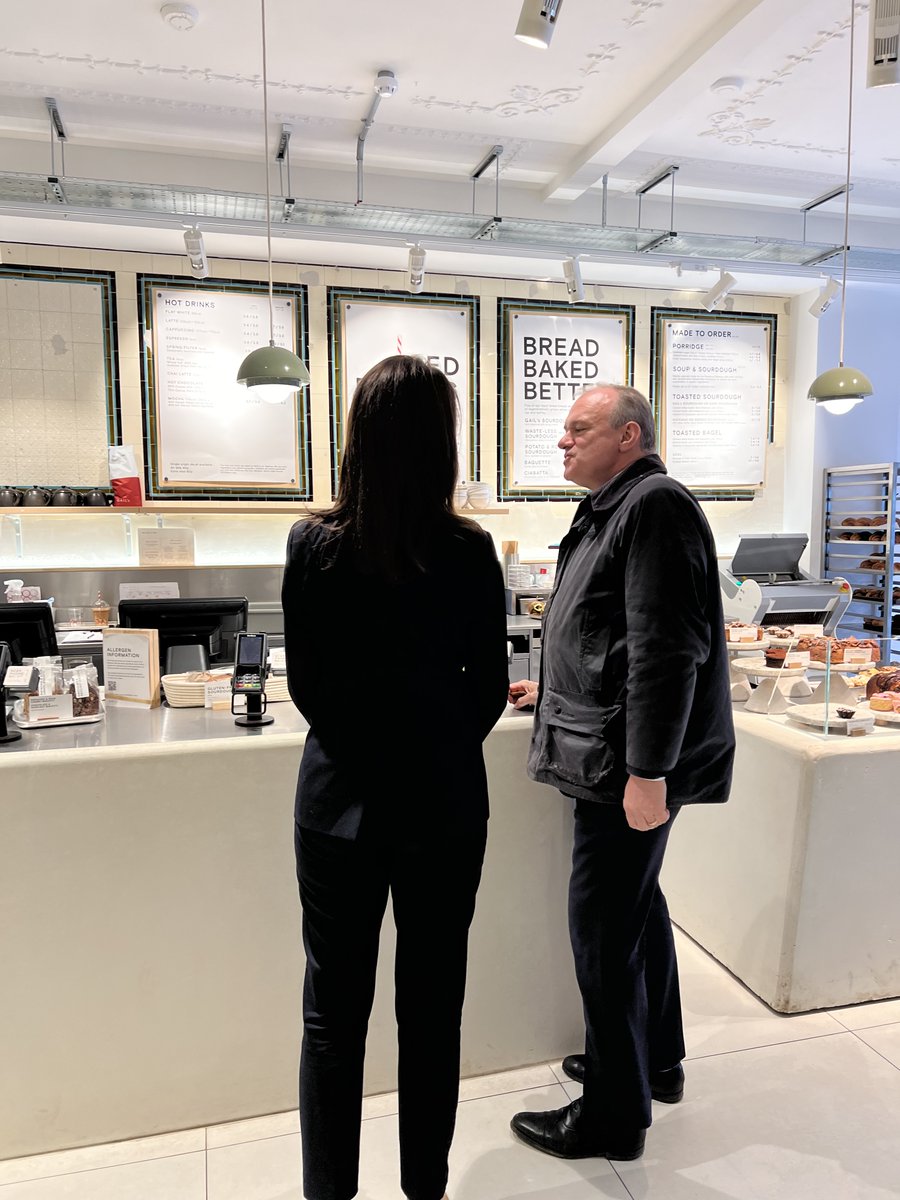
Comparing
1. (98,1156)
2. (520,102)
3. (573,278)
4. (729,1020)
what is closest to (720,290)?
(573,278)

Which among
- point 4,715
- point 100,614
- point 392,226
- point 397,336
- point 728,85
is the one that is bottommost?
point 100,614

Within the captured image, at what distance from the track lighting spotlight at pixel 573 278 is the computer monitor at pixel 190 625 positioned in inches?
136

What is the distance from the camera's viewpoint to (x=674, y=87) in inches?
163

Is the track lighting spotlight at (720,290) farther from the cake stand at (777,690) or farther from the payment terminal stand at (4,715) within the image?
the payment terminal stand at (4,715)

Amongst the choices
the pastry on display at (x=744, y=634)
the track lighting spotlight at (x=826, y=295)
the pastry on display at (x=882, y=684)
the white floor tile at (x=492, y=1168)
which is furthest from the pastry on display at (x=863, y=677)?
the track lighting spotlight at (x=826, y=295)

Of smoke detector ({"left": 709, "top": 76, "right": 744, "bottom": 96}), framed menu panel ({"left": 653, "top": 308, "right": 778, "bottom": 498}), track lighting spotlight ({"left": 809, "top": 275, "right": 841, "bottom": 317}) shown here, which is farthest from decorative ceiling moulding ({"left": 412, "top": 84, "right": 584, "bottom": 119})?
framed menu panel ({"left": 653, "top": 308, "right": 778, "bottom": 498})

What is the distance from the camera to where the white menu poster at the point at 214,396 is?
5.68 metres

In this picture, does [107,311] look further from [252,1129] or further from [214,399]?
[252,1129]

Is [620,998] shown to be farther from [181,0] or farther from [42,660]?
[181,0]

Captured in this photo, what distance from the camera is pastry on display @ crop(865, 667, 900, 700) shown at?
2.79 m

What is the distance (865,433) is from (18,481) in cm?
624

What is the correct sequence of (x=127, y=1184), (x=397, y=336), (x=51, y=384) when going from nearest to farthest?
(x=127, y=1184) < (x=51, y=384) < (x=397, y=336)

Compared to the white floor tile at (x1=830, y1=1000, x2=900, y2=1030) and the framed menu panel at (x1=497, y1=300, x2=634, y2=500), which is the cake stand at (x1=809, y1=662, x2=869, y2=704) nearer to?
the white floor tile at (x1=830, y1=1000, x2=900, y2=1030)

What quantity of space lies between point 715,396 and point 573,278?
205cm
